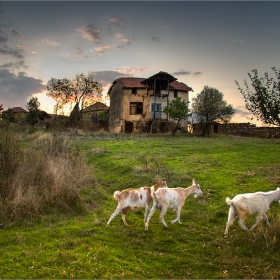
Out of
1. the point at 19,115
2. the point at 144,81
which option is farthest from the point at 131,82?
the point at 19,115

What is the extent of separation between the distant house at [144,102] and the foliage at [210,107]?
6.19 m

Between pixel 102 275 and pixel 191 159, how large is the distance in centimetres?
1329

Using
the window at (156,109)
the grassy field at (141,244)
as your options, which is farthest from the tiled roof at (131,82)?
the grassy field at (141,244)

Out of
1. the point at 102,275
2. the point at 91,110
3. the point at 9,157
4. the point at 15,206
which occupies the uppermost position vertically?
the point at 91,110

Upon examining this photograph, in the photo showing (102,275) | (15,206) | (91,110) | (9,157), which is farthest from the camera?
(91,110)

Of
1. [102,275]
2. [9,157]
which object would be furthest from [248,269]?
[9,157]

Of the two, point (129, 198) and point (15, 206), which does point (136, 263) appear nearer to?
point (129, 198)

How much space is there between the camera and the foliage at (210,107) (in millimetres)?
43156

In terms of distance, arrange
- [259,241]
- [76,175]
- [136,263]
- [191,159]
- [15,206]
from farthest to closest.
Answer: [191,159] → [76,175] → [15,206] → [259,241] → [136,263]

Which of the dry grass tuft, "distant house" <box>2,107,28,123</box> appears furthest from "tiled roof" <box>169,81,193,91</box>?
the dry grass tuft

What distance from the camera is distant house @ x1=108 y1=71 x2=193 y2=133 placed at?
163 ft

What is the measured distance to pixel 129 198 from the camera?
965cm

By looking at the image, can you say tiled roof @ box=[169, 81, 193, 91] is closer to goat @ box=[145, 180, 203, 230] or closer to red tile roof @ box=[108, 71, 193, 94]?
red tile roof @ box=[108, 71, 193, 94]

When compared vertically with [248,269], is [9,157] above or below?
above
